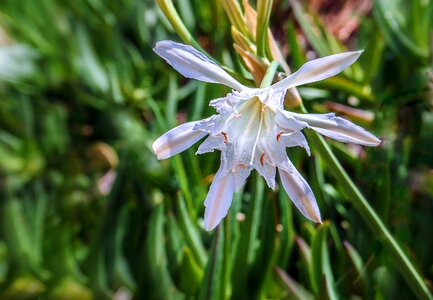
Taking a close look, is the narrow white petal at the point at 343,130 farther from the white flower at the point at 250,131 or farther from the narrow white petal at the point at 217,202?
the narrow white petal at the point at 217,202

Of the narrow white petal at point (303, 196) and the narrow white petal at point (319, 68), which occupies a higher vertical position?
the narrow white petal at point (319, 68)

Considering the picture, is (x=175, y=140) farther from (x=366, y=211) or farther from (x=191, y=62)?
(x=366, y=211)

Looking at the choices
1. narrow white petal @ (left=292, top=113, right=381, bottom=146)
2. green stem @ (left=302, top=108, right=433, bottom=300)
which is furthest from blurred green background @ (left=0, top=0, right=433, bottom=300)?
narrow white petal @ (left=292, top=113, right=381, bottom=146)

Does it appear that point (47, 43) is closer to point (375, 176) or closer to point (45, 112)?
point (45, 112)

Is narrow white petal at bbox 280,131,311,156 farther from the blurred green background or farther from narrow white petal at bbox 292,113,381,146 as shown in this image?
the blurred green background

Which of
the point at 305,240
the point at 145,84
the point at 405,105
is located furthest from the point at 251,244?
the point at 145,84

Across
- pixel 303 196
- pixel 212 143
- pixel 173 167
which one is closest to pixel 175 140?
pixel 212 143

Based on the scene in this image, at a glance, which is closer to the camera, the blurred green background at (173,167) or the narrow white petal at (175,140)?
the narrow white petal at (175,140)

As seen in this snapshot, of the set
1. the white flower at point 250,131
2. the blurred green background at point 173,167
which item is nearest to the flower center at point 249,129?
the white flower at point 250,131
